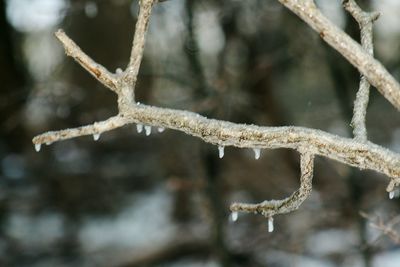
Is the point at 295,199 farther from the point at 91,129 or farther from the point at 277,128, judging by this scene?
the point at 91,129

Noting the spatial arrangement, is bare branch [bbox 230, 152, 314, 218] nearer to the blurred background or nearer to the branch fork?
the branch fork

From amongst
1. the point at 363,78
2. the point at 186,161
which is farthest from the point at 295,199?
the point at 186,161

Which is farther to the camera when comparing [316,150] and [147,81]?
[147,81]

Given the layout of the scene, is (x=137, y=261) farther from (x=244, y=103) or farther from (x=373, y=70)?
(x=373, y=70)

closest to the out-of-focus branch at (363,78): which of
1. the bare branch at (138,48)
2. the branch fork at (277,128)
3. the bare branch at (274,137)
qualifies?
the branch fork at (277,128)

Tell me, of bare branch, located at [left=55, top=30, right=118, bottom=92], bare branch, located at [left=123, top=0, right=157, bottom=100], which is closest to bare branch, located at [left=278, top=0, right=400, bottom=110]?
bare branch, located at [left=123, top=0, right=157, bottom=100]

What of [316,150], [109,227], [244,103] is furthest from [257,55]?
[316,150]
